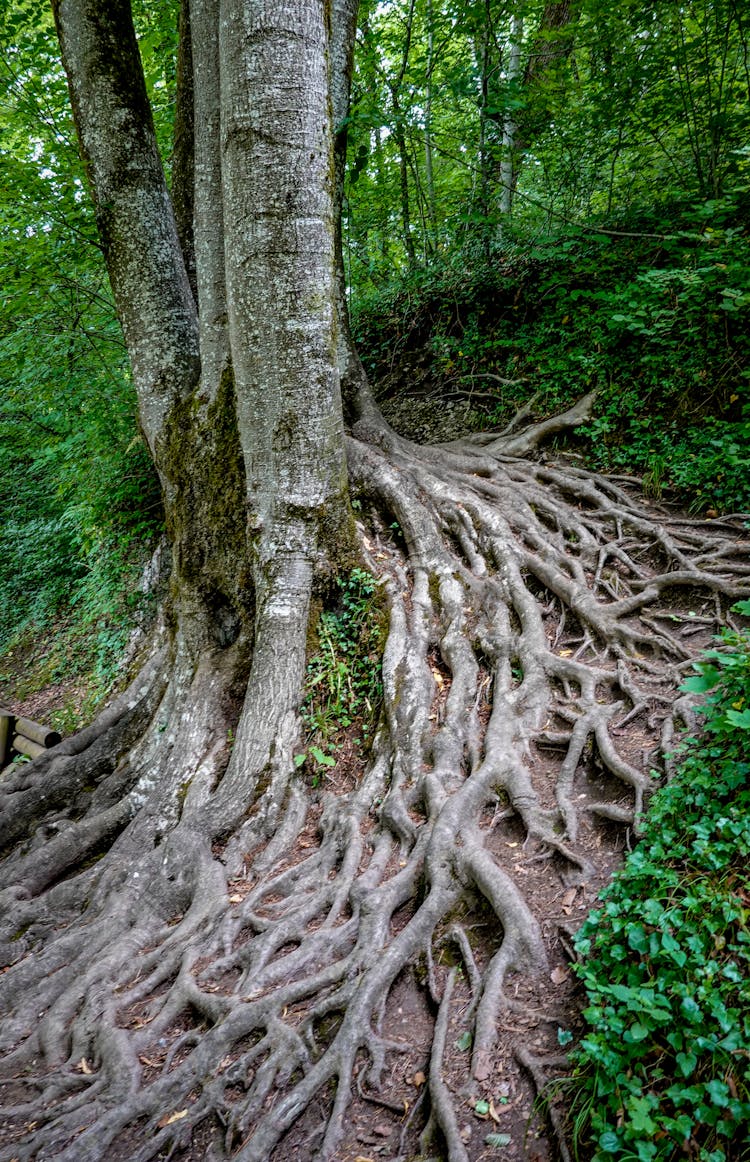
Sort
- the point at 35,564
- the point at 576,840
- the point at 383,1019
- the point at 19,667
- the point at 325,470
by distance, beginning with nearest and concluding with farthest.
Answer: the point at 383,1019 → the point at 576,840 → the point at 325,470 → the point at 19,667 → the point at 35,564

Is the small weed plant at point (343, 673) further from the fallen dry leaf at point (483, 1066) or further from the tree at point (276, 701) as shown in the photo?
the fallen dry leaf at point (483, 1066)

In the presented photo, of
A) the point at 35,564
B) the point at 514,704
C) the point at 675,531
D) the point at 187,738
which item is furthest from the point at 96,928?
the point at 35,564

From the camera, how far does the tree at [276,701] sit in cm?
262

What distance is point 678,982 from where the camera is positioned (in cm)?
186

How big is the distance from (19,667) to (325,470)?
7.11m

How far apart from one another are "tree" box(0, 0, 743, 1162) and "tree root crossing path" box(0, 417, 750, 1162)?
0.06 feet

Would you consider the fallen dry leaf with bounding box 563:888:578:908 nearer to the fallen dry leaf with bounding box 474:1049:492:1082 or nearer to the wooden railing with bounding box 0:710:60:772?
the fallen dry leaf with bounding box 474:1049:492:1082

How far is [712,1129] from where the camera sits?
165 centimetres

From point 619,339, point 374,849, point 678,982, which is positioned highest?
point 619,339

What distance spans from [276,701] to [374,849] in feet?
3.97

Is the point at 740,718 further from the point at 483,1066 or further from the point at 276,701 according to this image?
the point at 276,701

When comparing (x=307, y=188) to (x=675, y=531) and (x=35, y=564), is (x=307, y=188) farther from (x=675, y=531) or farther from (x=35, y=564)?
(x=35, y=564)

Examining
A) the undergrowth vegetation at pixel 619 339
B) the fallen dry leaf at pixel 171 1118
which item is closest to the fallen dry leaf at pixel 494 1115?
the fallen dry leaf at pixel 171 1118

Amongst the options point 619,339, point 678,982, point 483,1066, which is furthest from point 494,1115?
point 619,339
